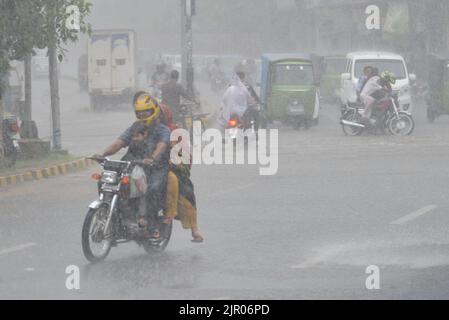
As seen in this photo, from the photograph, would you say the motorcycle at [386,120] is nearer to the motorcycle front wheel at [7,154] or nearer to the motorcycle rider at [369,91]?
the motorcycle rider at [369,91]

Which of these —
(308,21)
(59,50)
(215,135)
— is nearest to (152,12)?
(308,21)

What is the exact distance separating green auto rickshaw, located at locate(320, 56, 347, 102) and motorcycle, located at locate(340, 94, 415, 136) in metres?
13.0

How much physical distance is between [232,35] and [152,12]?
15869mm

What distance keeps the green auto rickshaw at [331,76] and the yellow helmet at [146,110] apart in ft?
97.0

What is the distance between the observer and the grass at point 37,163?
18859 mm

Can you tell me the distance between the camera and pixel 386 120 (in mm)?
26969

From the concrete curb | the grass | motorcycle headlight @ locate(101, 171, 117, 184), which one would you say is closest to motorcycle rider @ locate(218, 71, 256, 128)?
the grass

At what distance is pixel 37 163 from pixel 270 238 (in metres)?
9.14

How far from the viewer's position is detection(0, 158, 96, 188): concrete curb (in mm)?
18016

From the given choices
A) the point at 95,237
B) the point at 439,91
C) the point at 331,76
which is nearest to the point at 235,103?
the point at 439,91

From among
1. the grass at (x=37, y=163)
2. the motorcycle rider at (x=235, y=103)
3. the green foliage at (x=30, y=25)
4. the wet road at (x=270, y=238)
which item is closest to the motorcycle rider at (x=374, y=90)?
the motorcycle rider at (x=235, y=103)

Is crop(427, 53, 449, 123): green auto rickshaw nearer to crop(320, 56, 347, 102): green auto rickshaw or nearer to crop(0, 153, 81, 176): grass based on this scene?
crop(320, 56, 347, 102): green auto rickshaw

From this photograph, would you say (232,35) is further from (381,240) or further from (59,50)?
(381,240)

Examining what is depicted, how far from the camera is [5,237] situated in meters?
12.2
